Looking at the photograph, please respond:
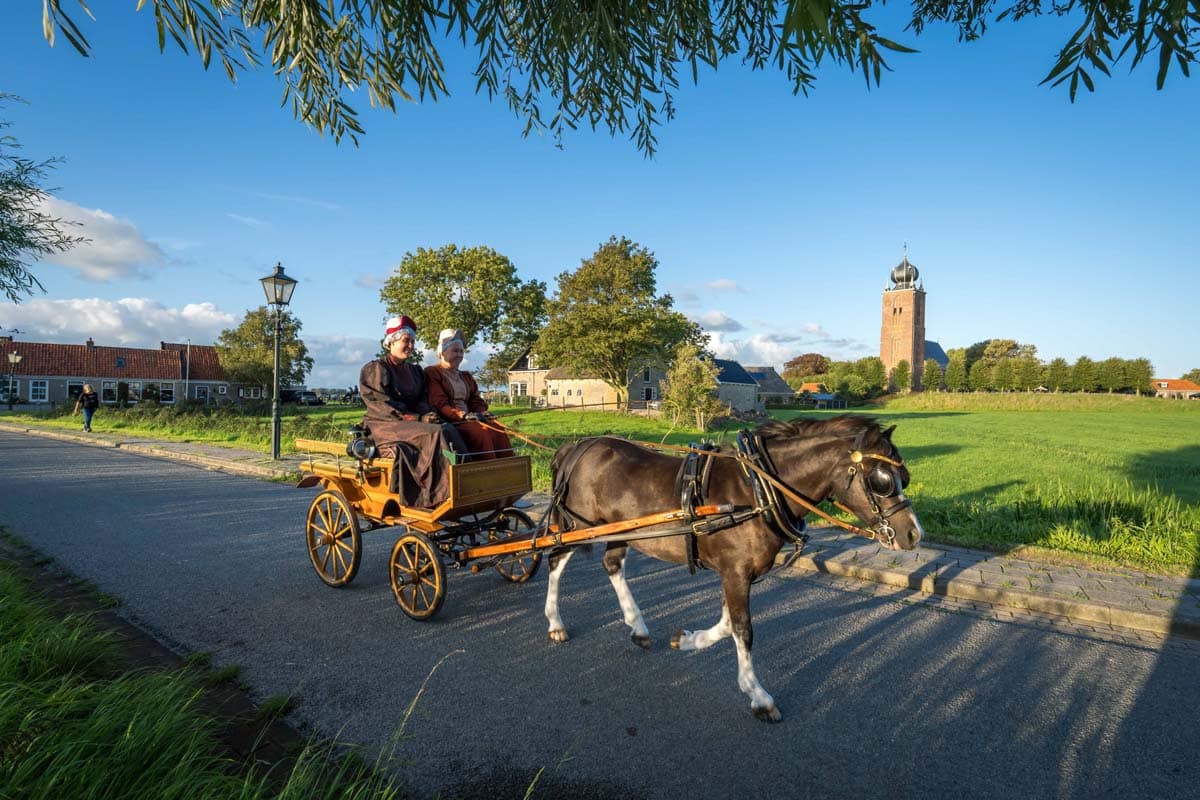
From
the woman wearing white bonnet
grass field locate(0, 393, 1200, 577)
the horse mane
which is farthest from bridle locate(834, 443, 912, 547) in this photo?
the woman wearing white bonnet

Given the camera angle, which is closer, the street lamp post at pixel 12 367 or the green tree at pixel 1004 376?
the street lamp post at pixel 12 367

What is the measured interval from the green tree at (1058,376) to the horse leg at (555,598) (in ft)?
345

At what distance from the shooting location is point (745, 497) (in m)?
3.93

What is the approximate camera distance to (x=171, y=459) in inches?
666

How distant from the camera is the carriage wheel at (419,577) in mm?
4855

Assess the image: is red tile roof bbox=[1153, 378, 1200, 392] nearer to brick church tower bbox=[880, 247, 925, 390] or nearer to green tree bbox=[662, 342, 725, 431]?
brick church tower bbox=[880, 247, 925, 390]

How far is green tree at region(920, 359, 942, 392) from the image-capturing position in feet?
333

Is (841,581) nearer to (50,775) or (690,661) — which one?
(690,661)

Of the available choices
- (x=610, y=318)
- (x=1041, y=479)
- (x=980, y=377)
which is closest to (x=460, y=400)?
(x=1041, y=479)

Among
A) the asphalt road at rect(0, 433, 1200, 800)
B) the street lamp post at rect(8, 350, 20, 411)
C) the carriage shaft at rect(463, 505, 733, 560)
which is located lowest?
the asphalt road at rect(0, 433, 1200, 800)

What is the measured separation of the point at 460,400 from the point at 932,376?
A: 111053 mm

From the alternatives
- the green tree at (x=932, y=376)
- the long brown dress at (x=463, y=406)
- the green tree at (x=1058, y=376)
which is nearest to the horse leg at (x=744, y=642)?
the long brown dress at (x=463, y=406)

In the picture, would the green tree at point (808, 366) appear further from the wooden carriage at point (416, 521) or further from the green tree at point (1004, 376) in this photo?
the wooden carriage at point (416, 521)

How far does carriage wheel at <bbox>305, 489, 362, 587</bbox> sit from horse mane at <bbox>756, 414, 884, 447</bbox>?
12.4 ft
